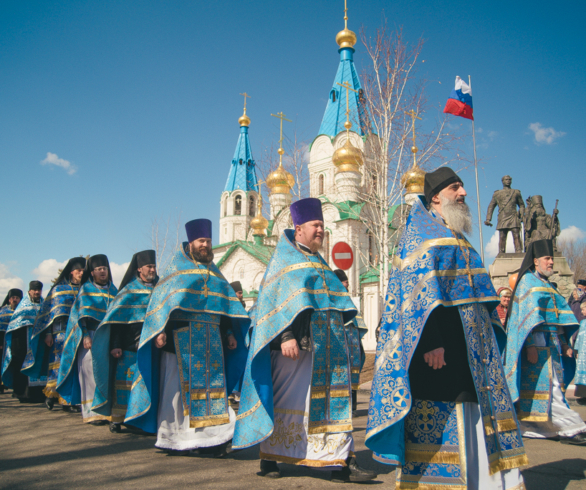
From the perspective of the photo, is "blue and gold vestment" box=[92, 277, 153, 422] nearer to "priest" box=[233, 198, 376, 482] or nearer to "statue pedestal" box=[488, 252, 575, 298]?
"priest" box=[233, 198, 376, 482]

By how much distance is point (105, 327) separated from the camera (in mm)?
6266

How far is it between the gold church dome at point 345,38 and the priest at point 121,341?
30781 millimetres

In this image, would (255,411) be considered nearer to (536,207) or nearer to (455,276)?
(455,276)

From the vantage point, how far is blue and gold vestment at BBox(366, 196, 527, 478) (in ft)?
9.74

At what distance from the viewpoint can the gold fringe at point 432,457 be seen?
115 inches

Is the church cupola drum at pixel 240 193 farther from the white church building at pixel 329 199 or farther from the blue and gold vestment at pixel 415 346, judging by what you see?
the blue and gold vestment at pixel 415 346

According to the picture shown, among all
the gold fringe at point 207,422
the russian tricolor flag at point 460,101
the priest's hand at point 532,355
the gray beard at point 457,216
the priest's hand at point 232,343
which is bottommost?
the gold fringe at point 207,422

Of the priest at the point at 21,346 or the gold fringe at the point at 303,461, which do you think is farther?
the priest at the point at 21,346

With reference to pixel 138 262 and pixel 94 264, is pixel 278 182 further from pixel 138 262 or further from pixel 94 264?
pixel 138 262

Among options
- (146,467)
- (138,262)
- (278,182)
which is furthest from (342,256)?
(278,182)

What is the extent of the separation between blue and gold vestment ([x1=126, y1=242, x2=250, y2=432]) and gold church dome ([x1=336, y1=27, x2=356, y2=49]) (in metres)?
31.7

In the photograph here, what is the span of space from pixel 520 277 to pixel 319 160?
98.6 ft

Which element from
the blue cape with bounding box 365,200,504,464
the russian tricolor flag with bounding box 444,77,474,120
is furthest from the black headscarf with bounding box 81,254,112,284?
the russian tricolor flag with bounding box 444,77,474,120

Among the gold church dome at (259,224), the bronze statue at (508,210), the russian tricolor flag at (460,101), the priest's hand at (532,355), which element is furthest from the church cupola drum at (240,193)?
the priest's hand at (532,355)
